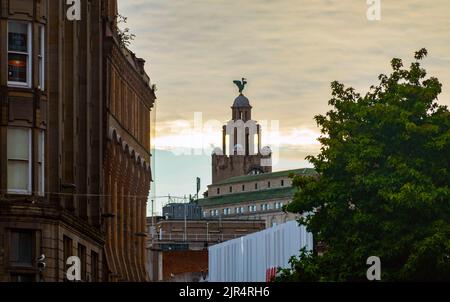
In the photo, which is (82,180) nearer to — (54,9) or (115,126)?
(54,9)

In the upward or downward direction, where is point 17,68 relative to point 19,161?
upward

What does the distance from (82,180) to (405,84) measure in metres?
16.1

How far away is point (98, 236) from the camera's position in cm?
8806

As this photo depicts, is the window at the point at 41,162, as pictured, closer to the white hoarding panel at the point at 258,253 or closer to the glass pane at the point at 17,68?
the glass pane at the point at 17,68

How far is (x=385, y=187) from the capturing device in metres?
75.8

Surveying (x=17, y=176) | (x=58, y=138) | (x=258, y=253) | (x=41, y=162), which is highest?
(x=58, y=138)

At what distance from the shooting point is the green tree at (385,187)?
74.9 metres

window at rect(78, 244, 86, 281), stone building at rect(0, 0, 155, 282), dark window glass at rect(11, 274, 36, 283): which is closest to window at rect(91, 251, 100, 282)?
stone building at rect(0, 0, 155, 282)

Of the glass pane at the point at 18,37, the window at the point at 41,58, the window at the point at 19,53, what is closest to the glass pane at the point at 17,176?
the window at the point at 19,53

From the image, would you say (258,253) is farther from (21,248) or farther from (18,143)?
(21,248)

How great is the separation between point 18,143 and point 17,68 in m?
2.75

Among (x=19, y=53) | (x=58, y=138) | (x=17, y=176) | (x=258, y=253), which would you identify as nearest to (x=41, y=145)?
(x=58, y=138)

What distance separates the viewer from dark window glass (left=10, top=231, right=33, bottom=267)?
72250 mm
